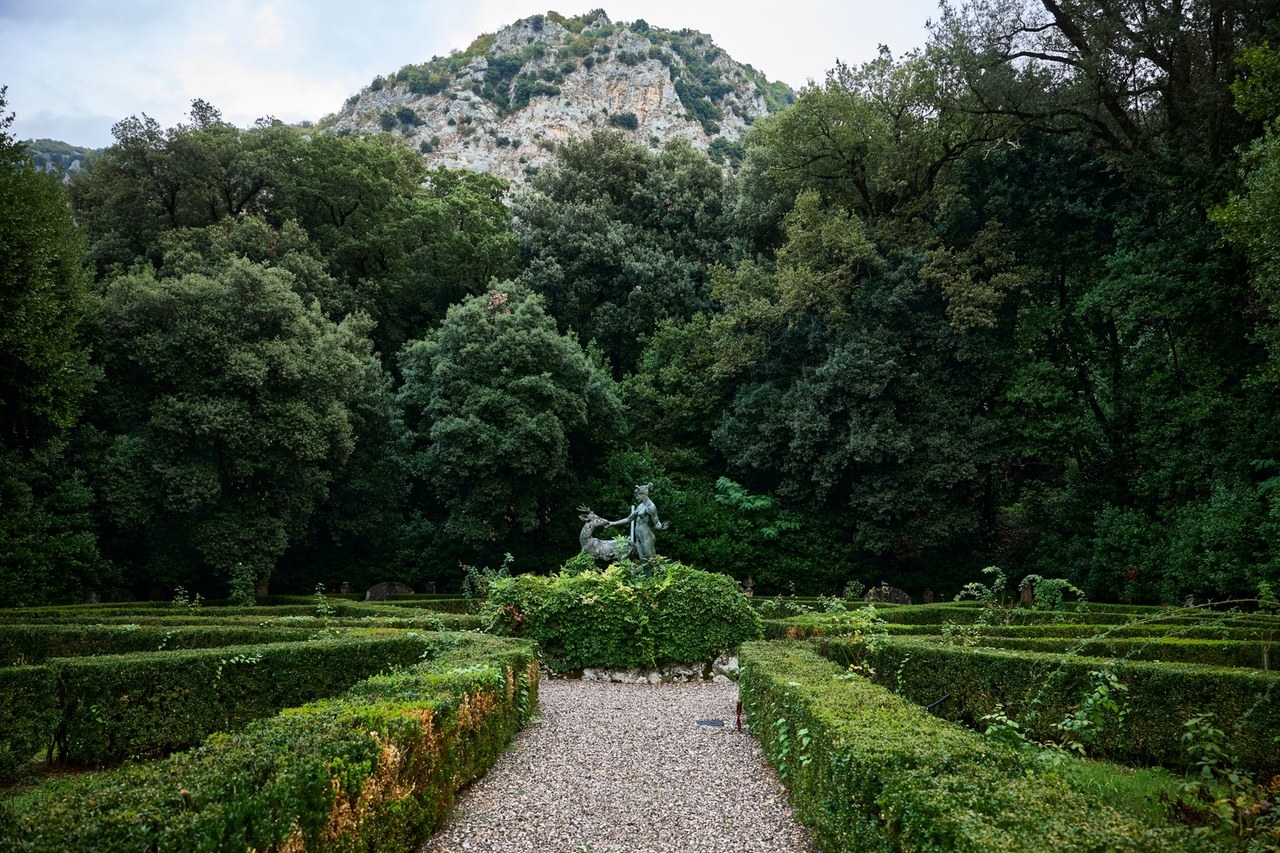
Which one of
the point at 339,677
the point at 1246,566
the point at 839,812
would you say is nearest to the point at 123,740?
the point at 339,677

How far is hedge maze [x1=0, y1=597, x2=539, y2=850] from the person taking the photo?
2748 mm

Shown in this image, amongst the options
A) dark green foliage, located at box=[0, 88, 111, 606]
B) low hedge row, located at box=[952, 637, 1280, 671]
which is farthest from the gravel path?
dark green foliage, located at box=[0, 88, 111, 606]

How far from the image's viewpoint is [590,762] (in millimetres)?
6453

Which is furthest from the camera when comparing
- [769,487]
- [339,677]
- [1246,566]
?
[769,487]

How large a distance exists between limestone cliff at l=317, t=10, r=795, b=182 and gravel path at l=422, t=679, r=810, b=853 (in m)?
54.2

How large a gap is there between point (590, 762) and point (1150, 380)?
17.9 meters

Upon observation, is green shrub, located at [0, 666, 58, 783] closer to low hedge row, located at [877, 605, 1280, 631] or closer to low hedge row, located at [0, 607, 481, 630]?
low hedge row, located at [0, 607, 481, 630]

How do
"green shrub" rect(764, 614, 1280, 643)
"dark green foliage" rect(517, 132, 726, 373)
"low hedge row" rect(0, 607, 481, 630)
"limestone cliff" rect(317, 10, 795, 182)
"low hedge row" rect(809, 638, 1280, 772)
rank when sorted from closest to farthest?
"low hedge row" rect(809, 638, 1280, 772) → "green shrub" rect(764, 614, 1280, 643) → "low hedge row" rect(0, 607, 481, 630) → "dark green foliage" rect(517, 132, 726, 373) → "limestone cliff" rect(317, 10, 795, 182)

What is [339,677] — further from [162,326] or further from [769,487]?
[769,487]

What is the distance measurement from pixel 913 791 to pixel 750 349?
775 inches

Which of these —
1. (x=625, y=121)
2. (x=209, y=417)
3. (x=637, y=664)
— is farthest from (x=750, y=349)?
(x=625, y=121)

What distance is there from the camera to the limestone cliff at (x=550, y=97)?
203 ft

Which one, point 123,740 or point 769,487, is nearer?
point 123,740

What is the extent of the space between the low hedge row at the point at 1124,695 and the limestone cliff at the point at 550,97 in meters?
53.7
